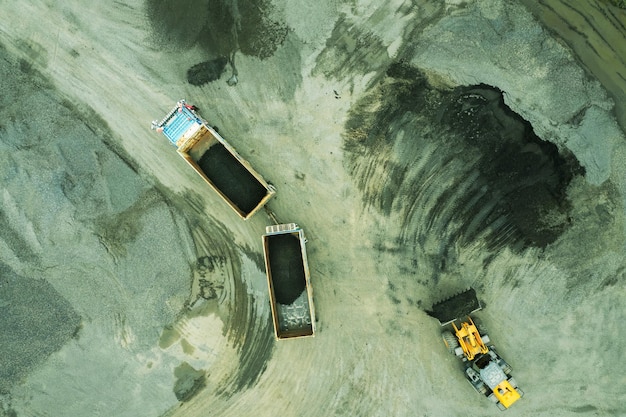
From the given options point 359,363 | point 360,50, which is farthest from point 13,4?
point 359,363

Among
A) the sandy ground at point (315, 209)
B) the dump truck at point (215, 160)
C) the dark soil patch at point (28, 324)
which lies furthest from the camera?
the dark soil patch at point (28, 324)

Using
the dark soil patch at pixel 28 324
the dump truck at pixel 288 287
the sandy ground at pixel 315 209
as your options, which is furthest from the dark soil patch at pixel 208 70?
the dark soil patch at pixel 28 324

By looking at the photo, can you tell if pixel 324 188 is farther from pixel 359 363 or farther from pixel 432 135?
pixel 359 363

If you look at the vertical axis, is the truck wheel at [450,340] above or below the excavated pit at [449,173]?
below

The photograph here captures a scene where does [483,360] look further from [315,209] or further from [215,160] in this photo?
[215,160]

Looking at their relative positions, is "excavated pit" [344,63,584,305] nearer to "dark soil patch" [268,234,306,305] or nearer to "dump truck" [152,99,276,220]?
"dark soil patch" [268,234,306,305]

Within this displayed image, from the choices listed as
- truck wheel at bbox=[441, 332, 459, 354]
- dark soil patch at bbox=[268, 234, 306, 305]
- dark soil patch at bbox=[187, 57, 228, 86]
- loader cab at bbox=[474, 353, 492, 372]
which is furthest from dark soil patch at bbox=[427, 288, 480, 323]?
dark soil patch at bbox=[187, 57, 228, 86]

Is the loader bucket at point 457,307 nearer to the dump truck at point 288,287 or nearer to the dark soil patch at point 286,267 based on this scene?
the dump truck at point 288,287

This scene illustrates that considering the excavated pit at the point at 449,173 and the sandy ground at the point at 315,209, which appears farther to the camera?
the sandy ground at the point at 315,209
